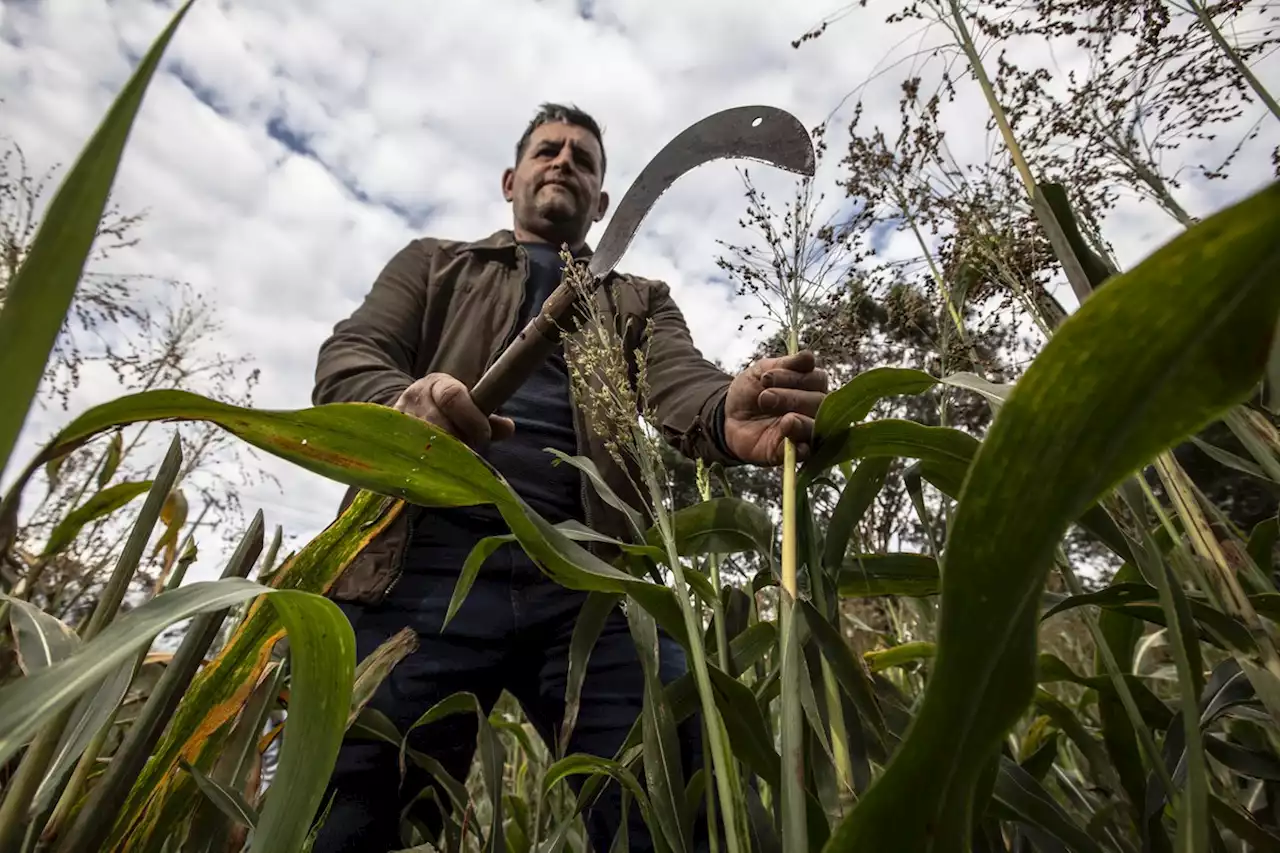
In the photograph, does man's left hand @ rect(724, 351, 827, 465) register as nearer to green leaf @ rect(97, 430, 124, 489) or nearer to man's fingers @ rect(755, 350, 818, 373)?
man's fingers @ rect(755, 350, 818, 373)

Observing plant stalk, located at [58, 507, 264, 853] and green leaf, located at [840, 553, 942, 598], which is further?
green leaf, located at [840, 553, 942, 598]

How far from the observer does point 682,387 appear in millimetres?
1304

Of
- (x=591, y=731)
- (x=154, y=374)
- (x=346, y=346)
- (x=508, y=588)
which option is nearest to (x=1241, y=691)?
(x=591, y=731)

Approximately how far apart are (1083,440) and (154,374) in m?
2.02

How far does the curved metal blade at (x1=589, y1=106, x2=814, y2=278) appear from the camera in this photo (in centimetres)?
70

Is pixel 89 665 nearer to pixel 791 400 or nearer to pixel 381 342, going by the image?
pixel 791 400

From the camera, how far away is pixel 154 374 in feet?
5.61

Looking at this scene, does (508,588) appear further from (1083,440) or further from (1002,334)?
(1083,440)

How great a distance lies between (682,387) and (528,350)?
0.56m

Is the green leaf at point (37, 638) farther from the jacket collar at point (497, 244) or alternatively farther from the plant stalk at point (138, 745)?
the jacket collar at point (497, 244)

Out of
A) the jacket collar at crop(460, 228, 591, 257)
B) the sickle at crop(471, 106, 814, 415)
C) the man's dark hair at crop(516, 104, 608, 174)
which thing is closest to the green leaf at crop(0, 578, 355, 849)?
the sickle at crop(471, 106, 814, 415)

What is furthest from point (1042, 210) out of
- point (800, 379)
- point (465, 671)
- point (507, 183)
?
point (507, 183)

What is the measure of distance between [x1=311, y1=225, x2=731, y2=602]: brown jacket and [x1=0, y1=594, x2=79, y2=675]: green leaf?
1.66 ft

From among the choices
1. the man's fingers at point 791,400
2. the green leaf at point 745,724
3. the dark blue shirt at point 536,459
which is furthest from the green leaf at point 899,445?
the dark blue shirt at point 536,459
